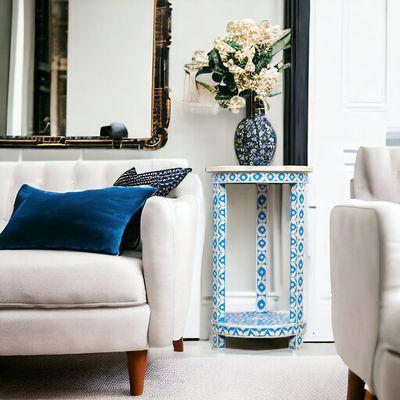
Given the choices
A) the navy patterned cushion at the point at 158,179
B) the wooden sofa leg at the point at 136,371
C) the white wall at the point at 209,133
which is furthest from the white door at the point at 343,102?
the wooden sofa leg at the point at 136,371

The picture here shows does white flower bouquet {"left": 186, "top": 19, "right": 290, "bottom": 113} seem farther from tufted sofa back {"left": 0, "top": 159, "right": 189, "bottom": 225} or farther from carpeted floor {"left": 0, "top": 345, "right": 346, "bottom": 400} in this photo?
carpeted floor {"left": 0, "top": 345, "right": 346, "bottom": 400}

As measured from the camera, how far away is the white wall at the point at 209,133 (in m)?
2.88

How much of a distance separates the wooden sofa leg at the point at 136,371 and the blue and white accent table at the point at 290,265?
0.70 meters

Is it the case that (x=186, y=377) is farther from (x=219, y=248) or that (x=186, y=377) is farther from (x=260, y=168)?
(x=260, y=168)

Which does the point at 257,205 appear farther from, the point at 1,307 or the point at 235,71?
the point at 1,307

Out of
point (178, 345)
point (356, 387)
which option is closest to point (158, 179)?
point (178, 345)

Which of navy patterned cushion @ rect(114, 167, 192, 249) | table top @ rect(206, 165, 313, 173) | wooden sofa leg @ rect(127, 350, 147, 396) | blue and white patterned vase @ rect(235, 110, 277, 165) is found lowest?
wooden sofa leg @ rect(127, 350, 147, 396)

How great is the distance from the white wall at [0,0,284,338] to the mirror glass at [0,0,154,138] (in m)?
0.13

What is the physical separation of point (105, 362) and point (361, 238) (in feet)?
4.28

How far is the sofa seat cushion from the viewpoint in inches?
71.6

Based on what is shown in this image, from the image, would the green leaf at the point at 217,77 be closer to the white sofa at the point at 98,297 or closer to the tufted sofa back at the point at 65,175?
the tufted sofa back at the point at 65,175

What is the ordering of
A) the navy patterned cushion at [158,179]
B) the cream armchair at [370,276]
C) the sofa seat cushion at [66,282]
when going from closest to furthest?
the cream armchair at [370,276] < the sofa seat cushion at [66,282] < the navy patterned cushion at [158,179]

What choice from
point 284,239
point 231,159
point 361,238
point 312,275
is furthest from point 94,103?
point 361,238

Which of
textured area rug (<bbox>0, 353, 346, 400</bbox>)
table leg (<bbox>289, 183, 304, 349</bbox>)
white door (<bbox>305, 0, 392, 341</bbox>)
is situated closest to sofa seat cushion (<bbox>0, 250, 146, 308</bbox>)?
textured area rug (<bbox>0, 353, 346, 400</bbox>)
